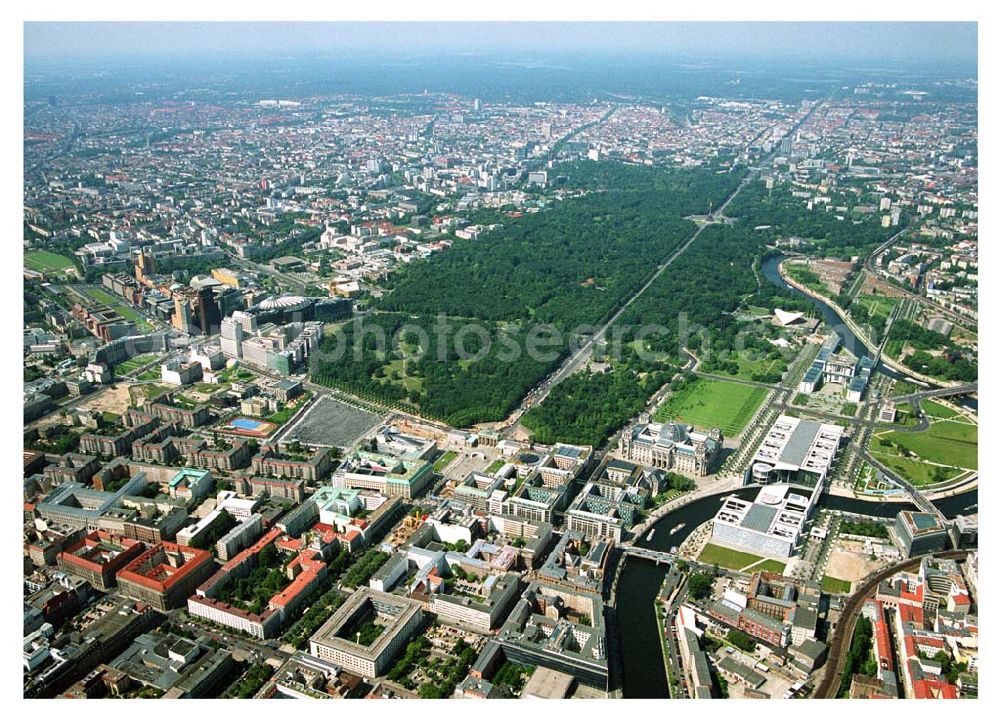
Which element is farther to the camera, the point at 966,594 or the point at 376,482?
the point at 376,482

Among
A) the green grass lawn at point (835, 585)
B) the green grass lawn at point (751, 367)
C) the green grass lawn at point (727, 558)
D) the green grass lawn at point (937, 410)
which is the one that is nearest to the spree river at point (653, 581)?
the green grass lawn at point (727, 558)

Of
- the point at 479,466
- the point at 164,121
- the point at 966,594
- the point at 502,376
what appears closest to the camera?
the point at 966,594

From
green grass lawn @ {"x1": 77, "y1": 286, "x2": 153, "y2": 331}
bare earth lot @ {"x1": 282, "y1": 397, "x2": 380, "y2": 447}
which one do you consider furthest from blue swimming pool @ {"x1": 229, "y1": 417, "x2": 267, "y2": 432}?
green grass lawn @ {"x1": 77, "y1": 286, "x2": 153, "y2": 331}

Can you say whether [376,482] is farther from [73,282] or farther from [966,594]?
[73,282]

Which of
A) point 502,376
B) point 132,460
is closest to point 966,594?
point 502,376

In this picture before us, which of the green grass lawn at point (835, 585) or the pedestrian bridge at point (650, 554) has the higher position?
the green grass lawn at point (835, 585)

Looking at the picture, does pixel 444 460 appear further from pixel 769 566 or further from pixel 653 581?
pixel 769 566

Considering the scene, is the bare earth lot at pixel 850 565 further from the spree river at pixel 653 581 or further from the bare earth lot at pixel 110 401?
the bare earth lot at pixel 110 401
